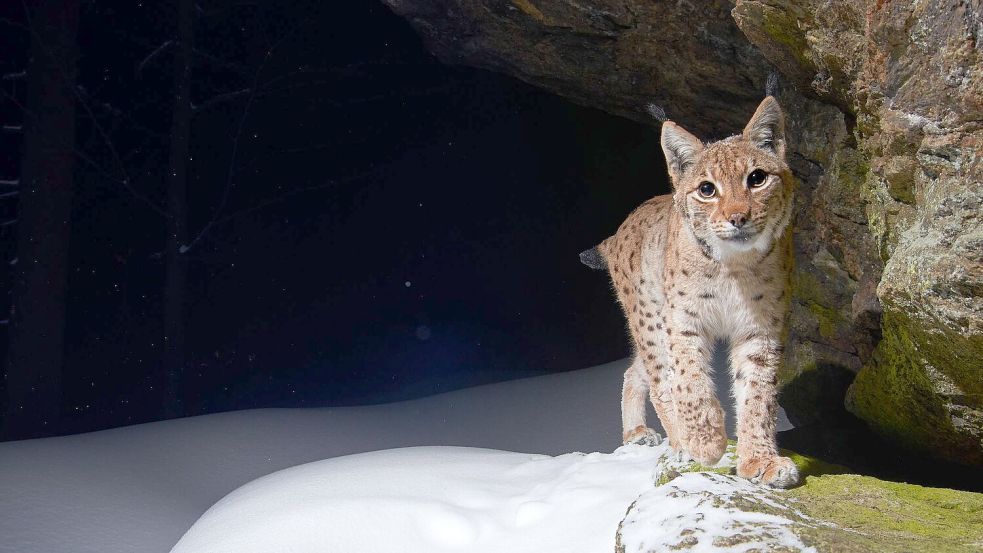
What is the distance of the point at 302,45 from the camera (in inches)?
387

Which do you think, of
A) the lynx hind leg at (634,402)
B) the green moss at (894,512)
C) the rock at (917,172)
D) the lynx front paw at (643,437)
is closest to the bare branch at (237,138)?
the lynx hind leg at (634,402)

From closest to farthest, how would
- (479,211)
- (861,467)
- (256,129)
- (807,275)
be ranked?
(861,467)
(807,275)
(256,129)
(479,211)

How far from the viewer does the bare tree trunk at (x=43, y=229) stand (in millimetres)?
8031

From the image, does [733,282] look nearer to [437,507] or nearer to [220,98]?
[437,507]

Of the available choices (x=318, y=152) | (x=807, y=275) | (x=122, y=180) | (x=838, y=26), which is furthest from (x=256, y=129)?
(x=838, y=26)

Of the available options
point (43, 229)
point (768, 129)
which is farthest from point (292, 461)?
point (768, 129)

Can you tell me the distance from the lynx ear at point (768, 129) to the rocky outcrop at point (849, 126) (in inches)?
16.5

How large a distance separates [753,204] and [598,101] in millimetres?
4116

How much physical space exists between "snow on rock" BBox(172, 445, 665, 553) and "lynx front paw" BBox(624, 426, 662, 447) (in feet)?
0.38

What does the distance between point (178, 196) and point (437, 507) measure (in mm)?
6206

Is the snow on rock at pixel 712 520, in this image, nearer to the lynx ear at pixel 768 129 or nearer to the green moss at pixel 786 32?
the lynx ear at pixel 768 129

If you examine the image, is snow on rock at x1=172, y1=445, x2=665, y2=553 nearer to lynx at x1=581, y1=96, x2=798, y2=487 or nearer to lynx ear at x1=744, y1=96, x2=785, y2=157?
lynx at x1=581, y1=96, x2=798, y2=487

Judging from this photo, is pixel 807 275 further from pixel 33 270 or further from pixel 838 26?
pixel 33 270

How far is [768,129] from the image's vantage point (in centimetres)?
360
